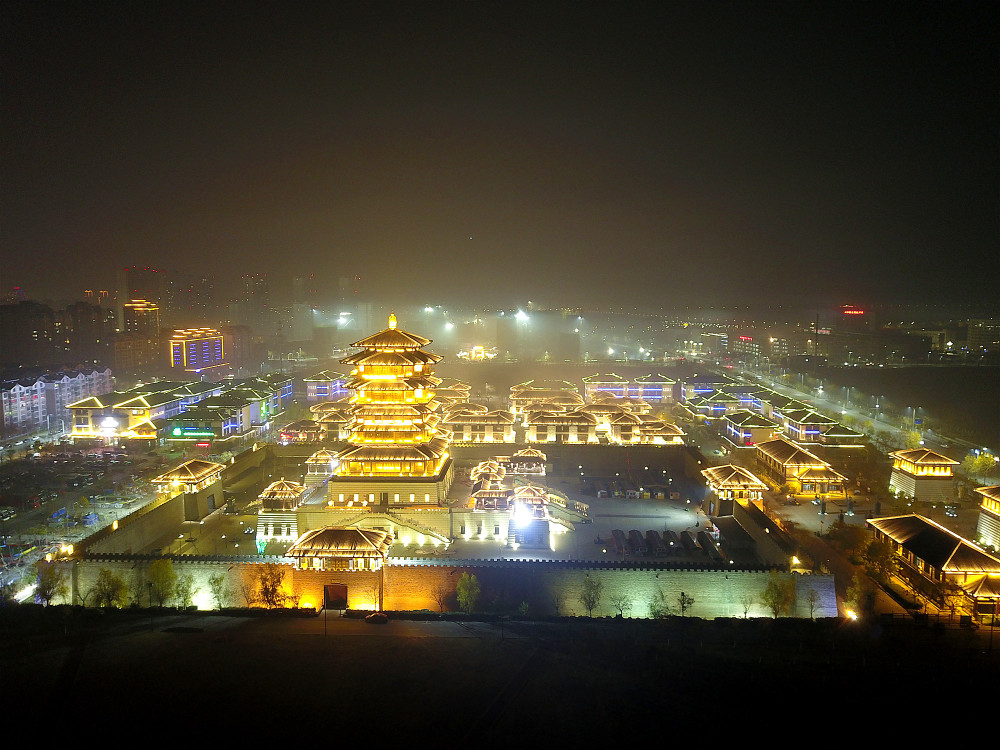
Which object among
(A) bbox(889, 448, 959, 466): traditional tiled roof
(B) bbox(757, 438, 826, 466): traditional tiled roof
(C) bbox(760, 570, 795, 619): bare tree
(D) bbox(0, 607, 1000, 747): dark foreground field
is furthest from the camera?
(B) bbox(757, 438, 826, 466): traditional tiled roof

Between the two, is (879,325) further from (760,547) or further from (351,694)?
(351,694)

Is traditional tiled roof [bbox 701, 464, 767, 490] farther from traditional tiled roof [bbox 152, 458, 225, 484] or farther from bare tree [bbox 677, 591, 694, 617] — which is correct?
traditional tiled roof [bbox 152, 458, 225, 484]

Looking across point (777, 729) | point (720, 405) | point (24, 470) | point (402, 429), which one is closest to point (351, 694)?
point (777, 729)

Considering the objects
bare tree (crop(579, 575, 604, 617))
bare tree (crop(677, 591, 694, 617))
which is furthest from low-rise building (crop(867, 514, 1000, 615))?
bare tree (crop(579, 575, 604, 617))

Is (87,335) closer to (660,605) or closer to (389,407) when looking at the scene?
(389,407)

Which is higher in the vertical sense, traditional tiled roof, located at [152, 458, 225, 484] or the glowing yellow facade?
the glowing yellow facade

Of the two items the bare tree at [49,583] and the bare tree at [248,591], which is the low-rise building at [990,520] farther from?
the bare tree at [49,583]

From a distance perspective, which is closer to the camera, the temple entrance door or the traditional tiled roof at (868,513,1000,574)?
the traditional tiled roof at (868,513,1000,574)
